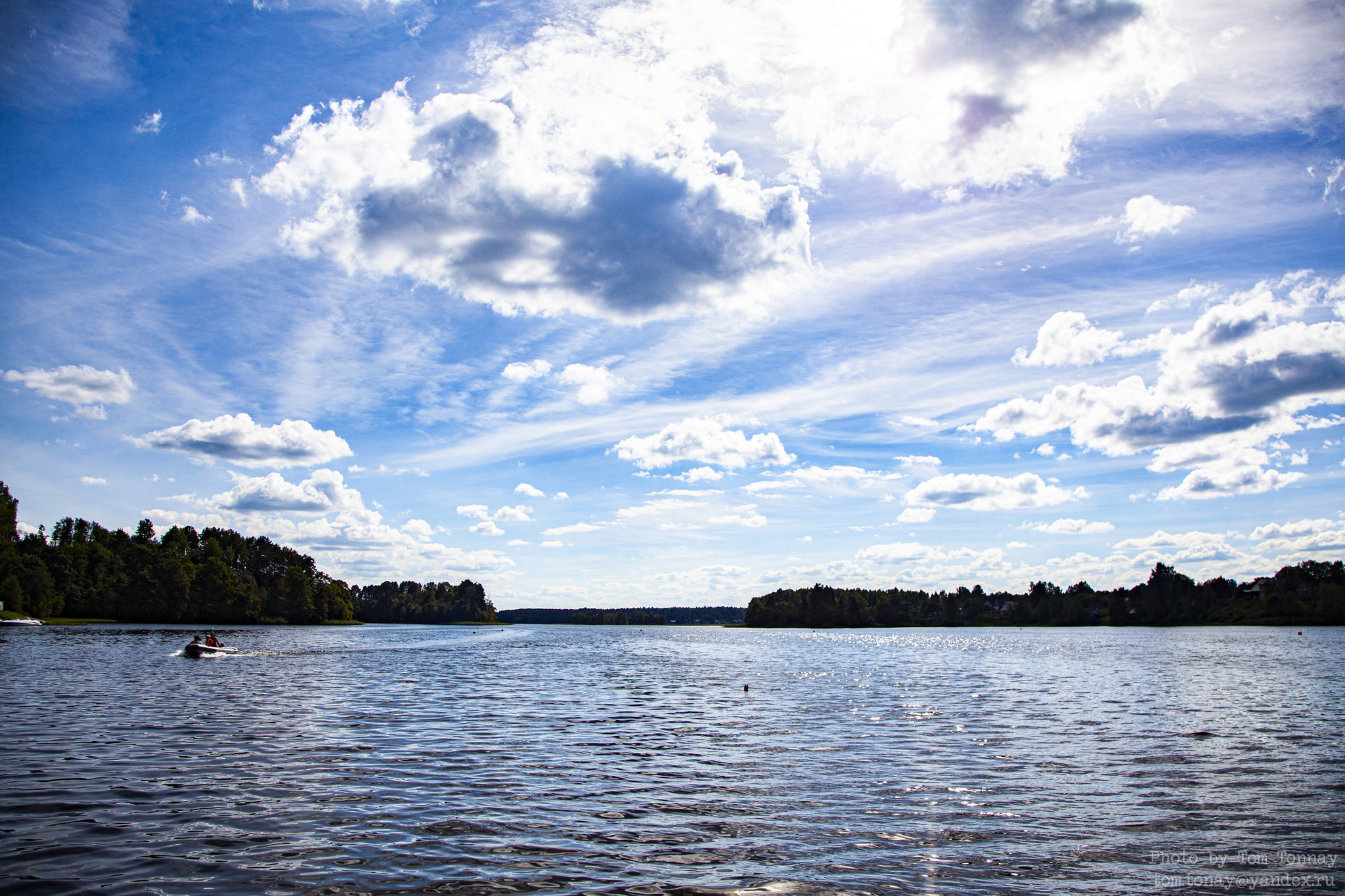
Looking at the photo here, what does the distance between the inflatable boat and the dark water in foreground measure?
2743 centimetres

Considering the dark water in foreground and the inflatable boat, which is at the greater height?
the dark water in foreground

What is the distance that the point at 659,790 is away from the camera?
24.4 metres

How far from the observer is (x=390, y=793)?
76.0 ft

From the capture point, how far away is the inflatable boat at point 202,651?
8212 centimetres

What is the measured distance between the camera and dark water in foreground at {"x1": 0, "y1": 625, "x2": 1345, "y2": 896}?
16.5 m

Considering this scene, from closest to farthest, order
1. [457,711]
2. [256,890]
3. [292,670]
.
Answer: [256,890] < [457,711] < [292,670]

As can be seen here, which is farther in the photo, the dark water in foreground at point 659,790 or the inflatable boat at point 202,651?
the inflatable boat at point 202,651

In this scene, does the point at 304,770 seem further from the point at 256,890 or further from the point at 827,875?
the point at 827,875

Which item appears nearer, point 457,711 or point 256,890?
point 256,890

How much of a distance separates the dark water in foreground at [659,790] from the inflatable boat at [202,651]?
27.4 meters

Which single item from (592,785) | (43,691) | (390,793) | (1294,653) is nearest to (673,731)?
(592,785)

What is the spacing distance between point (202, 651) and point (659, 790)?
7879cm

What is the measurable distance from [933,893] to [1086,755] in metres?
19.4

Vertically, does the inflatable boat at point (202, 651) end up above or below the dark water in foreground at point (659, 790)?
below
